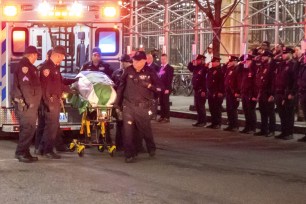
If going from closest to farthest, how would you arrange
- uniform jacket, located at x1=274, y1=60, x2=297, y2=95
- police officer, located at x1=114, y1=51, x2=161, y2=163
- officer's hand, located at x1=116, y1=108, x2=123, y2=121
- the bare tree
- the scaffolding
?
police officer, located at x1=114, y1=51, x2=161, y2=163 → officer's hand, located at x1=116, y1=108, x2=123, y2=121 → uniform jacket, located at x1=274, y1=60, x2=297, y2=95 → the bare tree → the scaffolding

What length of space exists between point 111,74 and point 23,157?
3388 millimetres

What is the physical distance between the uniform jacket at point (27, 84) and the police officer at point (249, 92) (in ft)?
18.2

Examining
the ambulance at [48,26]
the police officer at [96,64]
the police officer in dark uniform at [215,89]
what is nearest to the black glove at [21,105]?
the ambulance at [48,26]

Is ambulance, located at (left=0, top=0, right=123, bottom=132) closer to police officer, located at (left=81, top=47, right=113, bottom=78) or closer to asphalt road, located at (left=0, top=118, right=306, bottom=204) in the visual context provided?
police officer, located at (left=81, top=47, right=113, bottom=78)

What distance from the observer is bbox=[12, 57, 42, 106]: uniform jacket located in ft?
37.6

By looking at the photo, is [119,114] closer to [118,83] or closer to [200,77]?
[118,83]

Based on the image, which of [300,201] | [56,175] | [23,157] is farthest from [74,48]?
[300,201]

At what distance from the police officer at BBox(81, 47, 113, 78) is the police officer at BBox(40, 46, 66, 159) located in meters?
2.03

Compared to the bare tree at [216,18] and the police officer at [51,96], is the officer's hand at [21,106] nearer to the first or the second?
the police officer at [51,96]

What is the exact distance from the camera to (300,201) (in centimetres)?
857

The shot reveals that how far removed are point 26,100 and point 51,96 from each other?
1.80ft

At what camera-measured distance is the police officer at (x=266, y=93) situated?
49.4ft

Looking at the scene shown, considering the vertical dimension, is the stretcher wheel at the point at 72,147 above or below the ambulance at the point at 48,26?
below

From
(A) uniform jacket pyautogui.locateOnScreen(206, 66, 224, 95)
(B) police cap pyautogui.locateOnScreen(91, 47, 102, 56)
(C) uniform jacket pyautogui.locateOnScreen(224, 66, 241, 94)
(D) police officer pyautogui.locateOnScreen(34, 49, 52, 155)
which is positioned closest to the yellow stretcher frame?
(D) police officer pyautogui.locateOnScreen(34, 49, 52, 155)
